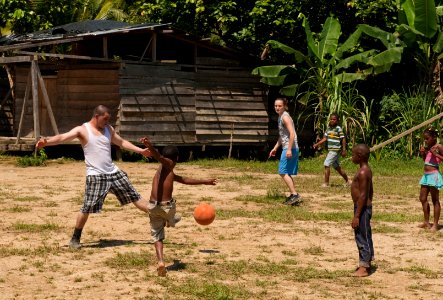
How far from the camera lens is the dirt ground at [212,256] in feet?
24.8

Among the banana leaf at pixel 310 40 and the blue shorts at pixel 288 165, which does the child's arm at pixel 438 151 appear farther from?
the banana leaf at pixel 310 40

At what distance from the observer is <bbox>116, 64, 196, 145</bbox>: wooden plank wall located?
21359 mm

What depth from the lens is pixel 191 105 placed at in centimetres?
2222

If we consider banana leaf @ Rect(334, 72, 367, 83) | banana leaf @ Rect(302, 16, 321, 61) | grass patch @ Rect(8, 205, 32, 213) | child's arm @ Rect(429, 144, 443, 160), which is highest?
banana leaf @ Rect(302, 16, 321, 61)

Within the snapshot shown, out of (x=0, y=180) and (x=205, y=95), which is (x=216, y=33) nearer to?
(x=205, y=95)

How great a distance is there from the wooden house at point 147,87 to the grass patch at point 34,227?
9.50 metres

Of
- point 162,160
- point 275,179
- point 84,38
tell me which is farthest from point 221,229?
point 84,38

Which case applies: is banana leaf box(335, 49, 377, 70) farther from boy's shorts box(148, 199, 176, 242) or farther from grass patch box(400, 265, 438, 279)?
boy's shorts box(148, 199, 176, 242)

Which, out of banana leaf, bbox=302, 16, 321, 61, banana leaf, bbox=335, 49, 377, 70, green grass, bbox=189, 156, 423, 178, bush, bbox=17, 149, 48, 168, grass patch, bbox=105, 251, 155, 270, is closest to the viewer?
grass patch, bbox=105, 251, 155, 270

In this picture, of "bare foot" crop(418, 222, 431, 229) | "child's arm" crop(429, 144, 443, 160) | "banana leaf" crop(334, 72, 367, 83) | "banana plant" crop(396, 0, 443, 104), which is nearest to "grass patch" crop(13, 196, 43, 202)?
"bare foot" crop(418, 222, 431, 229)

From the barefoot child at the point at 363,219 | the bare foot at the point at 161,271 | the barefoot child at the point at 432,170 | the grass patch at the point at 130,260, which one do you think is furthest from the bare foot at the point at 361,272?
the barefoot child at the point at 432,170

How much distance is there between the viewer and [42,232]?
10414 millimetres

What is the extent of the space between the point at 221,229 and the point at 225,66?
40.6ft

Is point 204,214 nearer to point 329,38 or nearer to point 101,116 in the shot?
point 101,116
